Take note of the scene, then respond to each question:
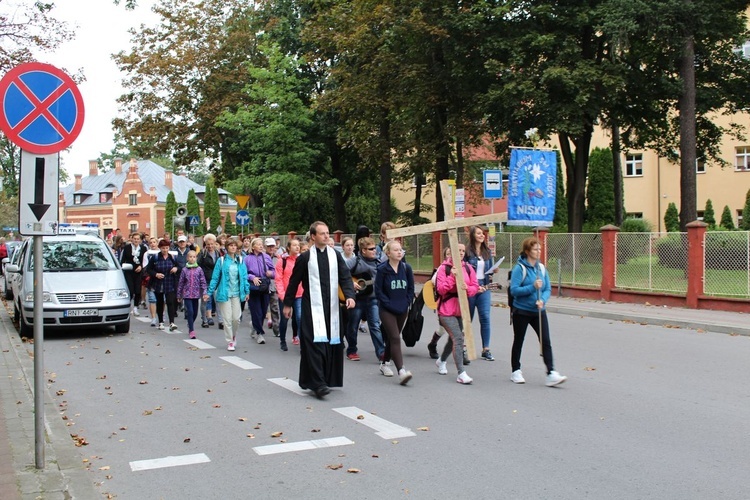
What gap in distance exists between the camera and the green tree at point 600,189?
4631 centimetres

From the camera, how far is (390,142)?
99.0ft

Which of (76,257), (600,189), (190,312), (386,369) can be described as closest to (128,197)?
(600,189)

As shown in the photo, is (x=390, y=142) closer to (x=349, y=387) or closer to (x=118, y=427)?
(x=349, y=387)

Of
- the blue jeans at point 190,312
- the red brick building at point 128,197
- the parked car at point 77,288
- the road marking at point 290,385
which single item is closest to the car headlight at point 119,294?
the parked car at point 77,288

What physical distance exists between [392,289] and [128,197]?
9204 cm

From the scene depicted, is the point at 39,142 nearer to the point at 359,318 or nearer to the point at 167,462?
the point at 167,462

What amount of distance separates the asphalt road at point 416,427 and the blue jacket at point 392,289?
88 cm

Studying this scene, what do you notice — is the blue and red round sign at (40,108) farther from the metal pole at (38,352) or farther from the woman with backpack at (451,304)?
the woman with backpack at (451,304)

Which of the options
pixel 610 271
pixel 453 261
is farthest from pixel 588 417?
pixel 610 271

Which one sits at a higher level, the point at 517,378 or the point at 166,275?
the point at 166,275

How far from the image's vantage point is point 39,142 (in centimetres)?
528

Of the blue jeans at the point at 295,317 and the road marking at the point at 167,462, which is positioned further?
the blue jeans at the point at 295,317

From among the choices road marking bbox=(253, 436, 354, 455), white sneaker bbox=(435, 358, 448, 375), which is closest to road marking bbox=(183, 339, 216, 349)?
white sneaker bbox=(435, 358, 448, 375)

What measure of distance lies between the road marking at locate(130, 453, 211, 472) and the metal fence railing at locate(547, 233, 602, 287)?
52.7 feet
